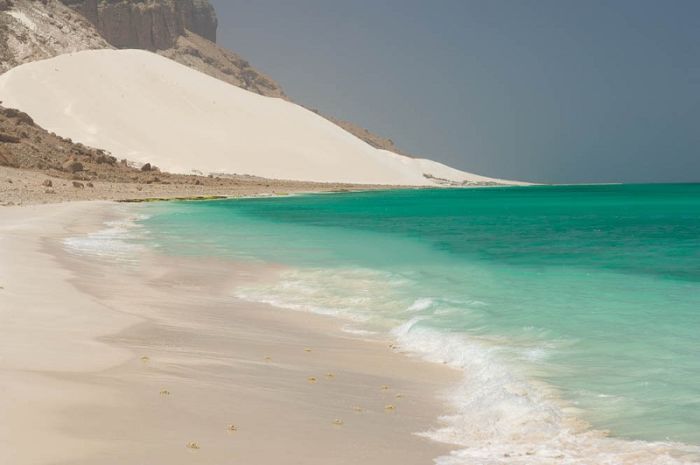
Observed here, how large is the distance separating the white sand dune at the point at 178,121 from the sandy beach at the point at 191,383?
56998 mm

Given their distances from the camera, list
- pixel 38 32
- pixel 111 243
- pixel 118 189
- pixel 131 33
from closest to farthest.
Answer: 1. pixel 111 243
2. pixel 118 189
3. pixel 38 32
4. pixel 131 33

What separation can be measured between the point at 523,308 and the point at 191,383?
590cm

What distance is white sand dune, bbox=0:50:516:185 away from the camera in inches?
2815

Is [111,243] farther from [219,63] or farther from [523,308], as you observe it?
[219,63]

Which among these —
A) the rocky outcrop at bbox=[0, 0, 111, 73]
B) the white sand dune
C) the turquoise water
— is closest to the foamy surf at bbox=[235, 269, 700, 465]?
the turquoise water

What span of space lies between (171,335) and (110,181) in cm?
4012

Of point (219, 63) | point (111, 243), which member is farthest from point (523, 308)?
point (219, 63)

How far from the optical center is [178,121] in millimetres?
80062

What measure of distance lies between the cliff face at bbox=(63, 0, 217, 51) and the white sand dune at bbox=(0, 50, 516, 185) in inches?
2750

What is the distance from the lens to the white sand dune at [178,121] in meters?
71.5

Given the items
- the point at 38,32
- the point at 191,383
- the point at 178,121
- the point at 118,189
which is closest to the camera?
the point at 191,383

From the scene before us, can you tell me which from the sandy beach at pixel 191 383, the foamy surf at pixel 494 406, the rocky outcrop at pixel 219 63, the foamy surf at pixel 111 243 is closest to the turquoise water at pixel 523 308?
the foamy surf at pixel 494 406

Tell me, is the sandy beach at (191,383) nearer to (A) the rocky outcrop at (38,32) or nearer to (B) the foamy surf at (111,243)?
(B) the foamy surf at (111,243)

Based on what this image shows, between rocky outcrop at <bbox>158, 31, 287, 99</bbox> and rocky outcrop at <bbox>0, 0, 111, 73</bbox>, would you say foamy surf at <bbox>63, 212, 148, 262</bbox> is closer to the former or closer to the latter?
rocky outcrop at <bbox>0, 0, 111, 73</bbox>
